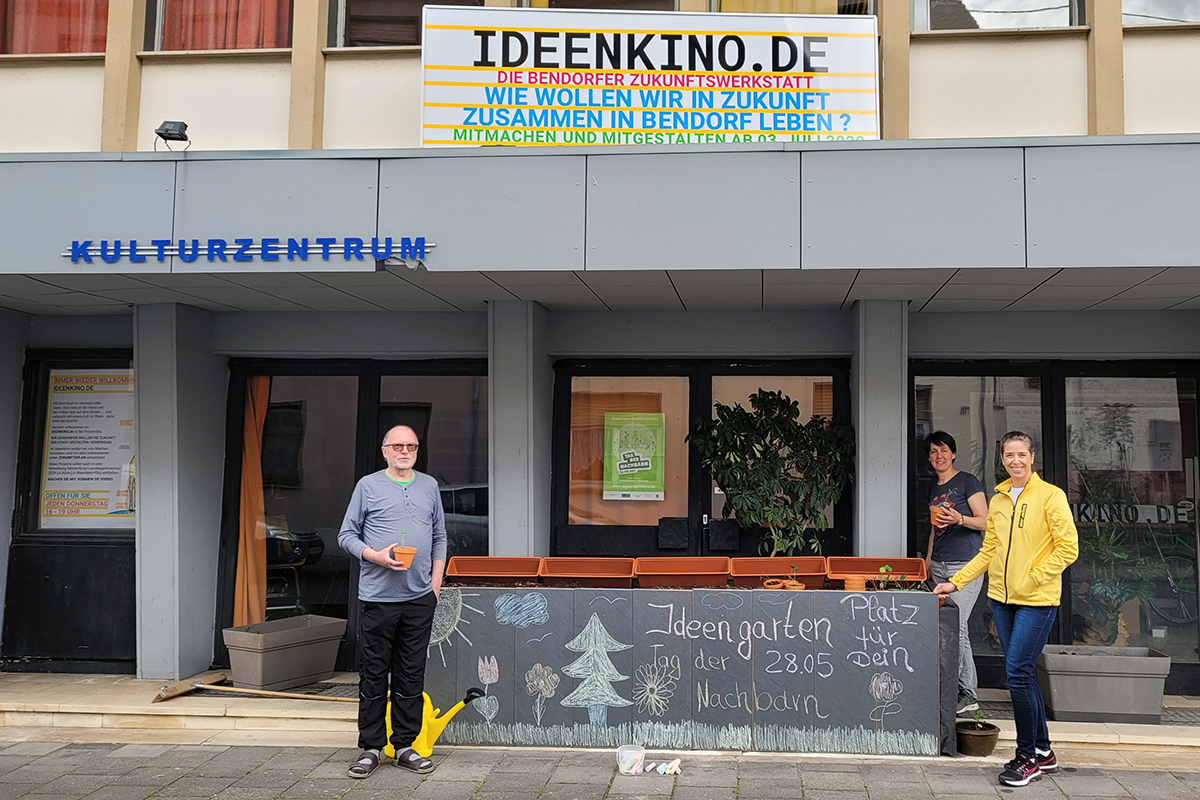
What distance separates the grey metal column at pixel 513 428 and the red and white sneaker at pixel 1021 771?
347 cm

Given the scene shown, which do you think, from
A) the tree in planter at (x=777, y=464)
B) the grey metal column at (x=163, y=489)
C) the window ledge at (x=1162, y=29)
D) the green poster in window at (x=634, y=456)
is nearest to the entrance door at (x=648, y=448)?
the green poster in window at (x=634, y=456)

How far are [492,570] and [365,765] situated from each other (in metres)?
1.51

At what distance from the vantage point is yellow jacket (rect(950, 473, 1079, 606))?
5309 millimetres

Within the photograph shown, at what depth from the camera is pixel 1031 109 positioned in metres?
7.23

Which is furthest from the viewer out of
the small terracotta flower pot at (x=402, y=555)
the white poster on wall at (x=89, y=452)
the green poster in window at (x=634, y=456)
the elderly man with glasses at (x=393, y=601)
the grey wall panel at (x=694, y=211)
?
the white poster on wall at (x=89, y=452)

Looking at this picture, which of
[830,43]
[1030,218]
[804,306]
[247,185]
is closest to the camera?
[1030,218]

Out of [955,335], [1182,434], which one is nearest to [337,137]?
[955,335]

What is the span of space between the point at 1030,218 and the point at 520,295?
3.39m

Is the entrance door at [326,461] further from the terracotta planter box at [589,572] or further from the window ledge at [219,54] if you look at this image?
the window ledge at [219,54]

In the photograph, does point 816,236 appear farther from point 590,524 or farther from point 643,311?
point 590,524

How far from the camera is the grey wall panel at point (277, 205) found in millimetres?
6230

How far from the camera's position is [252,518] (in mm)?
8352

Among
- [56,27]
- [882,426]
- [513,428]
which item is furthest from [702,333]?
[56,27]

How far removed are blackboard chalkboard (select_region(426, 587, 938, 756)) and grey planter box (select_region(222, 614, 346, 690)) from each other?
179cm
